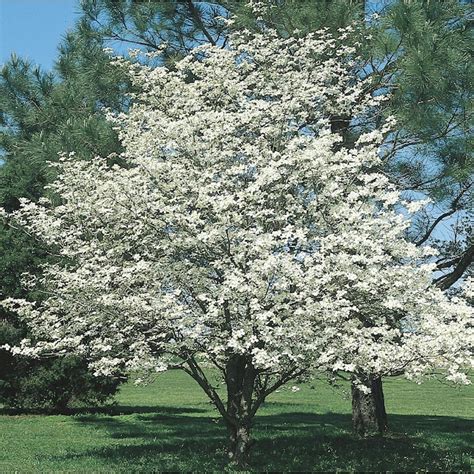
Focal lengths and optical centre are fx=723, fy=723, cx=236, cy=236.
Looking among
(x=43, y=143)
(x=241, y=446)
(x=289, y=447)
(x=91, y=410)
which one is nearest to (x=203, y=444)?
(x=289, y=447)

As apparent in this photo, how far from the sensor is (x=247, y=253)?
9.59 m

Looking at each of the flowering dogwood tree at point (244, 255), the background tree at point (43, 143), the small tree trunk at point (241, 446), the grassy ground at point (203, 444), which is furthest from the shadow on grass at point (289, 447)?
the background tree at point (43, 143)

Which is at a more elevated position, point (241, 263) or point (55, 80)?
point (55, 80)

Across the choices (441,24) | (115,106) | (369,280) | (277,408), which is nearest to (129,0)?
(115,106)

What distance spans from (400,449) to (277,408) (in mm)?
13770

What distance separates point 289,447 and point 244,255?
5.14m

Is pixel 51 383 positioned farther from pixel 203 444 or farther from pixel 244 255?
pixel 244 255

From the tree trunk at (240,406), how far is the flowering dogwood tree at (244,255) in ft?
0.10

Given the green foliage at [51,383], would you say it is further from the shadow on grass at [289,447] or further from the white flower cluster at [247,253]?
the white flower cluster at [247,253]

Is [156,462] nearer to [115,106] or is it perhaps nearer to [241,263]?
[241,263]

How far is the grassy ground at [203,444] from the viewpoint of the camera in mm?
11445

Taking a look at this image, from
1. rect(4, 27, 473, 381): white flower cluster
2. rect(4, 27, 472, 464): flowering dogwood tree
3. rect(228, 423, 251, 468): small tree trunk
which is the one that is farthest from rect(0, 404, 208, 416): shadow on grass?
rect(228, 423, 251, 468): small tree trunk

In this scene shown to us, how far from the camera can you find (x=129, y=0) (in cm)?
1589

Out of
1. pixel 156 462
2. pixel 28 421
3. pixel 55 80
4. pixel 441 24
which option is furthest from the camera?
pixel 28 421
